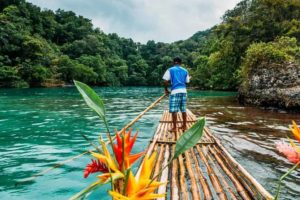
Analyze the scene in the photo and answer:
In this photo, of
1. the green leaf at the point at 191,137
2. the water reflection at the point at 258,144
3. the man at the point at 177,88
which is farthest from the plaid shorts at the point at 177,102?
the green leaf at the point at 191,137

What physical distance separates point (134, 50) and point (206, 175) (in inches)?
2497

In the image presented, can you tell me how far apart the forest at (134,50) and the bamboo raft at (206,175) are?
725cm

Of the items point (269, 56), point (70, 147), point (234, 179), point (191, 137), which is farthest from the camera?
point (269, 56)

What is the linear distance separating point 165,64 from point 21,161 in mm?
54349

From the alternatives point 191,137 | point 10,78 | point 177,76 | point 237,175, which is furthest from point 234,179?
point 10,78

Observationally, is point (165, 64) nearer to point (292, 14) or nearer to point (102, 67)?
point (102, 67)

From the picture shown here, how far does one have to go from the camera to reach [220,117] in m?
8.49

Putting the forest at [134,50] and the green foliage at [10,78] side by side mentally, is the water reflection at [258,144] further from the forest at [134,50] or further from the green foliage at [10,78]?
the green foliage at [10,78]

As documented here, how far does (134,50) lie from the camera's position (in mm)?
65500

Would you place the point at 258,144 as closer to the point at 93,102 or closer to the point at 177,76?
the point at 177,76

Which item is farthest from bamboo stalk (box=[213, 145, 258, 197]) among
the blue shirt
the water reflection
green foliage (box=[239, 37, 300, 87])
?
green foliage (box=[239, 37, 300, 87])

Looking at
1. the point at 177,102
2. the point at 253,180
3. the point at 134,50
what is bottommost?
the point at 253,180

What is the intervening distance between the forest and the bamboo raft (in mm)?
7252

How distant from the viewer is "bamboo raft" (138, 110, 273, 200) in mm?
2463
